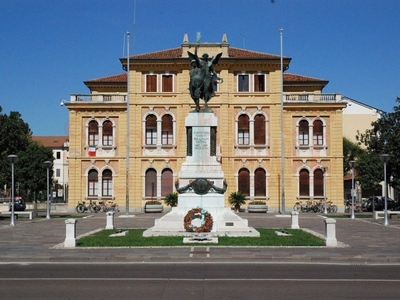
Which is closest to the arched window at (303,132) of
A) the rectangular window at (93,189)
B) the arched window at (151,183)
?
the arched window at (151,183)

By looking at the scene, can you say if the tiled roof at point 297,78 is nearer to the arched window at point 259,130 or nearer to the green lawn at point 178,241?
the arched window at point 259,130

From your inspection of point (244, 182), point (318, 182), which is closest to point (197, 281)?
point (244, 182)

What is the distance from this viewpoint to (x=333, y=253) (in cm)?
1770

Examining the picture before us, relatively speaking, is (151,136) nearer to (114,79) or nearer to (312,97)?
(114,79)

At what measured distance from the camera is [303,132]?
176 ft

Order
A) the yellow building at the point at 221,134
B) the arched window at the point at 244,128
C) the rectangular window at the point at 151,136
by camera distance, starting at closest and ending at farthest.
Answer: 1. the yellow building at the point at 221,134
2. the arched window at the point at 244,128
3. the rectangular window at the point at 151,136

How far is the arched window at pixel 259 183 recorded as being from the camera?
5319cm

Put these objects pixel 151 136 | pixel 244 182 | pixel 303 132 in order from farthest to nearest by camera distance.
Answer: pixel 151 136 < pixel 303 132 < pixel 244 182

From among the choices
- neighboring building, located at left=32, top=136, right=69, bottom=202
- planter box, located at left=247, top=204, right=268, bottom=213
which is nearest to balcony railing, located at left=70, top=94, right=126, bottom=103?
planter box, located at left=247, top=204, right=268, bottom=213

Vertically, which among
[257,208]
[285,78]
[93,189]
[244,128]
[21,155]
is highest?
[285,78]

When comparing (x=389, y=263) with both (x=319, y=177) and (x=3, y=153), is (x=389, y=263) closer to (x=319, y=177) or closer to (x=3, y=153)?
(x=3, y=153)

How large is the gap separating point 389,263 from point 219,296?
7.71m

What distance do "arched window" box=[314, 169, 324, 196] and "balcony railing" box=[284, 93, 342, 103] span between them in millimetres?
6569

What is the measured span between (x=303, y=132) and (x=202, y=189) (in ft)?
103
